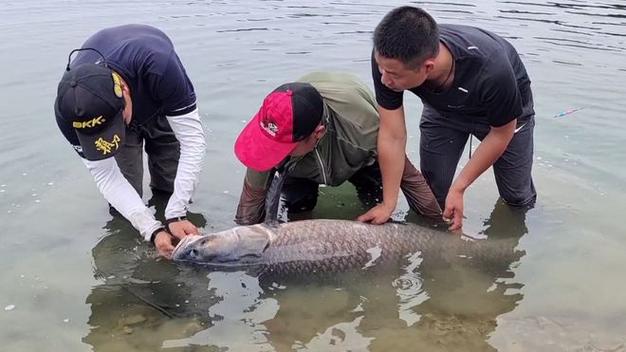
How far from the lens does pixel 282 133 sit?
3.96 m

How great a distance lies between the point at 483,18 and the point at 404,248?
31.0 feet

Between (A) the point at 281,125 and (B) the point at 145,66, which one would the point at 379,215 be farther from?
(B) the point at 145,66

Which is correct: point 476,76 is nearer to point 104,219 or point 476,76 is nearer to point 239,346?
point 239,346

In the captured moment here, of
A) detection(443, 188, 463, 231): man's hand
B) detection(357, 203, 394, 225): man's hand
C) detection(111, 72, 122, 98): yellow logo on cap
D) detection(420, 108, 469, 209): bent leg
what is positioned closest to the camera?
detection(111, 72, 122, 98): yellow logo on cap

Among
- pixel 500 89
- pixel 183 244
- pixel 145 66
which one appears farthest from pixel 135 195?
pixel 500 89

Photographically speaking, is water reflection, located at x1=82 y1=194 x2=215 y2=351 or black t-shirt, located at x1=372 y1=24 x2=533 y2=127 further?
black t-shirt, located at x1=372 y1=24 x2=533 y2=127

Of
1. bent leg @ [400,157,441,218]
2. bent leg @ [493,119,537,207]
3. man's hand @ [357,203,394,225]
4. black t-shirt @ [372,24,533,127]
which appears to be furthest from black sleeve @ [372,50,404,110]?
bent leg @ [493,119,537,207]

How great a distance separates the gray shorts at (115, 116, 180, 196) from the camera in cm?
507

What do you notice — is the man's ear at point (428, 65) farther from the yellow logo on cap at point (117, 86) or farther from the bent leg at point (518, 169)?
the yellow logo on cap at point (117, 86)

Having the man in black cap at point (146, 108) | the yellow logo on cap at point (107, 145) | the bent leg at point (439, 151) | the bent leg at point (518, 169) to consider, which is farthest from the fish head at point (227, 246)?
the bent leg at point (518, 169)

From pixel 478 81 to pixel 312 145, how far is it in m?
1.09

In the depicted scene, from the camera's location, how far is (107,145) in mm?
3781

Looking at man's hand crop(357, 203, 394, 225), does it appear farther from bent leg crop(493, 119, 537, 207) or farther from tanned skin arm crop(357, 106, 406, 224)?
bent leg crop(493, 119, 537, 207)

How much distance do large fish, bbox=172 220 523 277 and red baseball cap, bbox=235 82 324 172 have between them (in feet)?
1.78
